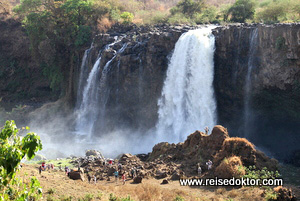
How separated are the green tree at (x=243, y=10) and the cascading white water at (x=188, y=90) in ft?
25.4

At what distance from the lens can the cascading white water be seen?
25.9 m

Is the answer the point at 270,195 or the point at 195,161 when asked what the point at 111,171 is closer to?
the point at 195,161

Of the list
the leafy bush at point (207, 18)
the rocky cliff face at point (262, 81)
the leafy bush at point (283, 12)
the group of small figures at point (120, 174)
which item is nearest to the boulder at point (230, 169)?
the group of small figures at point (120, 174)

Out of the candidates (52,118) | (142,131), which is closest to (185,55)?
(142,131)

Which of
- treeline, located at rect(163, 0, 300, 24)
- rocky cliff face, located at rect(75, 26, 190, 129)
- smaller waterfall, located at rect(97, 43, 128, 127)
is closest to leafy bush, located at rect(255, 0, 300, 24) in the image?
treeline, located at rect(163, 0, 300, 24)

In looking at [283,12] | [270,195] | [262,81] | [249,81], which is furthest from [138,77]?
[270,195]

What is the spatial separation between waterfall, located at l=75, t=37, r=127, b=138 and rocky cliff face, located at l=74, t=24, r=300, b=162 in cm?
69

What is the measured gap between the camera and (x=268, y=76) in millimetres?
22938

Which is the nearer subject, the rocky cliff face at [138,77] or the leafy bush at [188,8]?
the rocky cliff face at [138,77]

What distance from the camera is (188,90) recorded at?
88.0ft

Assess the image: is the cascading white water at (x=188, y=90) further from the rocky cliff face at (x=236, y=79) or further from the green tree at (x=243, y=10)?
the green tree at (x=243, y=10)

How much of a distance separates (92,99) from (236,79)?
15.2m

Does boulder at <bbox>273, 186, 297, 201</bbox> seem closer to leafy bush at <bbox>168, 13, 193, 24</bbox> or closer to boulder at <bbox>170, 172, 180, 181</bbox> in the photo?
boulder at <bbox>170, 172, 180, 181</bbox>

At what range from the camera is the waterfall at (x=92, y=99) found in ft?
104
